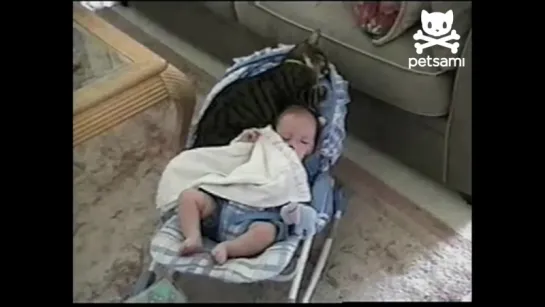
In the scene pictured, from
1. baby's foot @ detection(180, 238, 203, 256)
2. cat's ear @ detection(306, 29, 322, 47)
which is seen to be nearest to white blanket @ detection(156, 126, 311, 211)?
baby's foot @ detection(180, 238, 203, 256)

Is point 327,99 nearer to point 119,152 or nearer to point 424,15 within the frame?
point 424,15

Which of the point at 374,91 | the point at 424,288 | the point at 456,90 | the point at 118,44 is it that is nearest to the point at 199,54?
the point at 118,44

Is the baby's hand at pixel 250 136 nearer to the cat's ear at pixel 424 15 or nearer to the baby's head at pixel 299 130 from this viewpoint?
the baby's head at pixel 299 130

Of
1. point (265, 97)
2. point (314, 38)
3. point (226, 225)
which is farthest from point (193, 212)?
point (314, 38)

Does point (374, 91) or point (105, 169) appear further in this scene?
point (374, 91)

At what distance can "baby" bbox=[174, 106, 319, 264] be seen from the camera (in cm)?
152

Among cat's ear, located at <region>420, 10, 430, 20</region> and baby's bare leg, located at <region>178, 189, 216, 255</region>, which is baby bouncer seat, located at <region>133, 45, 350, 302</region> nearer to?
baby's bare leg, located at <region>178, 189, 216, 255</region>

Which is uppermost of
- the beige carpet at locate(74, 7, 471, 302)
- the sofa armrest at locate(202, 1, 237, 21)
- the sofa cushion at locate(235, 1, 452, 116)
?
the sofa cushion at locate(235, 1, 452, 116)

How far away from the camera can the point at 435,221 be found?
5.89 feet

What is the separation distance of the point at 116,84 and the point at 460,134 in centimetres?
71

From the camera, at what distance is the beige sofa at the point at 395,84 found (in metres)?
1.75

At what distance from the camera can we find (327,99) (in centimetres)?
176
